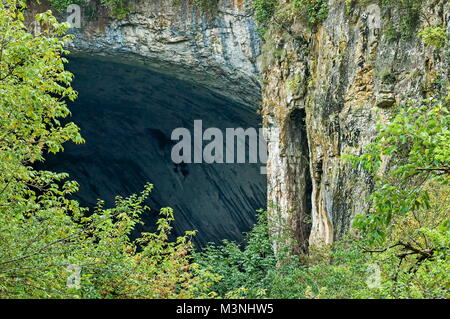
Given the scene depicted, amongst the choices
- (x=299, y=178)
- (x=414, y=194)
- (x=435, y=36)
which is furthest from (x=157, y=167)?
(x=414, y=194)

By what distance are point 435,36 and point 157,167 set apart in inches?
558

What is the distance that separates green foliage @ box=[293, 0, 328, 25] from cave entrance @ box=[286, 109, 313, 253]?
8.99 ft

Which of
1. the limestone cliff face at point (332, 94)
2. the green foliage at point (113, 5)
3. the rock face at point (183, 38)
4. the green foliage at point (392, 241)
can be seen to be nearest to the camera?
the green foliage at point (392, 241)

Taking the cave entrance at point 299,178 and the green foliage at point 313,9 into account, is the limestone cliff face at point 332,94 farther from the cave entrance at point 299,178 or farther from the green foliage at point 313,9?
the green foliage at point 313,9

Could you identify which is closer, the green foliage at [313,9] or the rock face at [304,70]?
the rock face at [304,70]

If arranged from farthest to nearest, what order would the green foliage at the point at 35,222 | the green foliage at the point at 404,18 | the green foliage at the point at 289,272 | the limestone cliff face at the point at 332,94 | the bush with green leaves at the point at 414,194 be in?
the limestone cliff face at the point at 332,94
the green foliage at the point at 404,18
the green foliage at the point at 289,272
the green foliage at the point at 35,222
the bush with green leaves at the point at 414,194

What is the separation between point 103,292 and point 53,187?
1.56 metres

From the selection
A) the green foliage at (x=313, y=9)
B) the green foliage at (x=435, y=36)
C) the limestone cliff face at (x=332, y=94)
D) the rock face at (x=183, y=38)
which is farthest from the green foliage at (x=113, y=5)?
the green foliage at (x=435, y=36)

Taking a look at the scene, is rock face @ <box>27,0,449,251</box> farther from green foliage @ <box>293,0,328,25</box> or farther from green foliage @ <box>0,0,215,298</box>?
green foliage @ <box>0,0,215,298</box>

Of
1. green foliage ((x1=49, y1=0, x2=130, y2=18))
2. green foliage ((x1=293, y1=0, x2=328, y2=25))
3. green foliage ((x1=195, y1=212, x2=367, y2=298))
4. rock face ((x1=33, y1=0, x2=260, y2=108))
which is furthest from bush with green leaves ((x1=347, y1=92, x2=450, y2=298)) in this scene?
green foliage ((x1=49, y1=0, x2=130, y2=18))

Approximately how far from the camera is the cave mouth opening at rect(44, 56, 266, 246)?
21.5 metres

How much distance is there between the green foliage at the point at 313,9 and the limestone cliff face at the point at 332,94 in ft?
0.66

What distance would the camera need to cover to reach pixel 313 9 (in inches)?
544

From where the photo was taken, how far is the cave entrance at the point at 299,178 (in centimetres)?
1570
